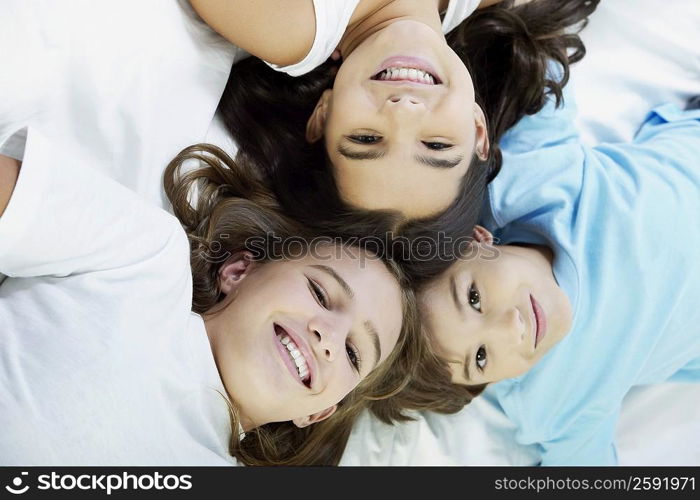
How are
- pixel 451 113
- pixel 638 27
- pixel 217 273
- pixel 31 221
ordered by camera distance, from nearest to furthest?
1. pixel 31 221
2. pixel 451 113
3. pixel 217 273
4. pixel 638 27

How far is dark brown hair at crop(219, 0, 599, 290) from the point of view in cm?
123

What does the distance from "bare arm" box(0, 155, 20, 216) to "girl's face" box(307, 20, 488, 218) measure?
46cm

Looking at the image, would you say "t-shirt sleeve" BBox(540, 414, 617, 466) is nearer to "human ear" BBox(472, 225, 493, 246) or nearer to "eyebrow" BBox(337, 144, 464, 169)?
"human ear" BBox(472, 225, 493, 246)

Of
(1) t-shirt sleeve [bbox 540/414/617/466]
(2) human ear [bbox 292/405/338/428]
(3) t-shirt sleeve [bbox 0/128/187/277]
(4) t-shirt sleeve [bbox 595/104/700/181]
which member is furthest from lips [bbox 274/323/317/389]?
(4) t-shirt sleeve [bbox 595/104/700/181]

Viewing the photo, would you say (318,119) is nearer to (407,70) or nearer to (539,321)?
(407,70)

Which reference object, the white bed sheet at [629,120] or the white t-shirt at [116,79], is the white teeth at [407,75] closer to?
the white t-shirt at [116,79]

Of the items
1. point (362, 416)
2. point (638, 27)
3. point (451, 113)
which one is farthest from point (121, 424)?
point (638, 27)

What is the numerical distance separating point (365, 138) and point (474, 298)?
334mm

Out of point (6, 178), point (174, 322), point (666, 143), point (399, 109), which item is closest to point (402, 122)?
point (399, 109)

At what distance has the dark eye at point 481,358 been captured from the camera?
1.29 meters

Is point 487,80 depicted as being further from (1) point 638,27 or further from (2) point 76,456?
(2) point 76,456

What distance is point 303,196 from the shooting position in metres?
1.29

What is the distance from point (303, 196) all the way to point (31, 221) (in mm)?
464

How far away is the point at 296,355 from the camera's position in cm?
113
